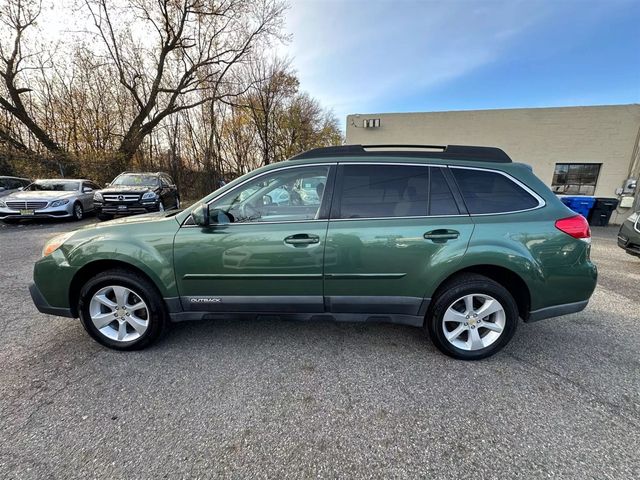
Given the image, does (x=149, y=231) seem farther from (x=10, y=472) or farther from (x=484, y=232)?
(x=484, y=232)

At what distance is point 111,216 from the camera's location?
9.66 meters

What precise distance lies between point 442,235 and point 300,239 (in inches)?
46.8

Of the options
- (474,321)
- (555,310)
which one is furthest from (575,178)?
(474,321)

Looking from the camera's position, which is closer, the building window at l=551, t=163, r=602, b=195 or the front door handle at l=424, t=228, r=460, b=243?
the front door handle at l=424, t=228, r=460, b=243

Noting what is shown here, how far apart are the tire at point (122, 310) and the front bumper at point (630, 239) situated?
284 inches

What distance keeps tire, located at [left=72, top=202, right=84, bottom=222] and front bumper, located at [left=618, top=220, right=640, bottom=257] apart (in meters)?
14.1

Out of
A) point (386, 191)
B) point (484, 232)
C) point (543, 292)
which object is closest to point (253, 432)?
point (386, 191)

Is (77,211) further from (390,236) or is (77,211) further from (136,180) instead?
(390,236)

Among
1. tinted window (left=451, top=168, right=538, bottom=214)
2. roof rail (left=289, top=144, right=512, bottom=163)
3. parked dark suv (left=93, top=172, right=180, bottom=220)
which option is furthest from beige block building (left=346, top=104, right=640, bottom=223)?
tinted window (left=451, top=168, right=538, bottom=214)

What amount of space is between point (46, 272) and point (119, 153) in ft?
52.8

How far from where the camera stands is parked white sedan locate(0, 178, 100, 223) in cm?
875

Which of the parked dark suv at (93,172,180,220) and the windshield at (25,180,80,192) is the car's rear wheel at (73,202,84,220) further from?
the windshield at (25,180,80,192)

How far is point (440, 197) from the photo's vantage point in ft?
8.27

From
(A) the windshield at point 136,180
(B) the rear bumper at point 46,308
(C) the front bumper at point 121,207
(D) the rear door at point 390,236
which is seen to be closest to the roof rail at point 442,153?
(D) the rear door at point 390,236
